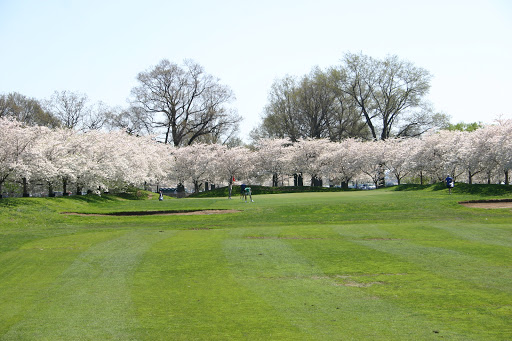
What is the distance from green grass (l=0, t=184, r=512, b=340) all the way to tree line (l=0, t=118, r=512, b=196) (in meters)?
17.8

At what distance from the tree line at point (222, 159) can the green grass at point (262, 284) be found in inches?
702

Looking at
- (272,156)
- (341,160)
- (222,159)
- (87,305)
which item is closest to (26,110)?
(222,159)

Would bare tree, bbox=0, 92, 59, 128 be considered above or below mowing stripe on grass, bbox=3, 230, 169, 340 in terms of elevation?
above

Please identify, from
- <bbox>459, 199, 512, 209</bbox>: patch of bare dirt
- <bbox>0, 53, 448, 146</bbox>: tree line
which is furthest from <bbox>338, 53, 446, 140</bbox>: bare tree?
<bbox>459, 199, 512, 209</bbox>: patch of bare dirt

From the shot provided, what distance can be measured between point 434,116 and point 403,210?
181 ft

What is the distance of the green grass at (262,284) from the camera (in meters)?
7.35

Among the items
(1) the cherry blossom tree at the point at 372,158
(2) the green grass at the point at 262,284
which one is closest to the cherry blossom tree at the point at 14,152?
(2) the green grass at the point at 262,284

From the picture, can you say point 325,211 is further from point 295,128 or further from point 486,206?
point 295,128

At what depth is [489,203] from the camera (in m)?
31.9

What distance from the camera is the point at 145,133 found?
78938mm

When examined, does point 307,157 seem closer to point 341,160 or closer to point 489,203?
point 341,160

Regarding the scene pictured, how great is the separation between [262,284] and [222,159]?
67025mm

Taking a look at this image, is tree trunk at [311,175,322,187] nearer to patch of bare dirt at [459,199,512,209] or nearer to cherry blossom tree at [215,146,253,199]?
cherry blossom tree at [215,146,253,199]

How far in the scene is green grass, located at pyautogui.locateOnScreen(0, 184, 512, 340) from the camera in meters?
7.35
